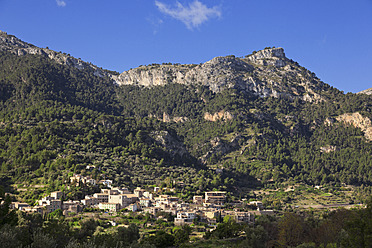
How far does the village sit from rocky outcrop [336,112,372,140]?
100143 millimetres

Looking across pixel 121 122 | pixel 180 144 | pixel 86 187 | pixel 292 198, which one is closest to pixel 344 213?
pixel 292 198

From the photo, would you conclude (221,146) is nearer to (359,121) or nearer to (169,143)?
(169,143)

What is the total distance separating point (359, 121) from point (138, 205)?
444ft

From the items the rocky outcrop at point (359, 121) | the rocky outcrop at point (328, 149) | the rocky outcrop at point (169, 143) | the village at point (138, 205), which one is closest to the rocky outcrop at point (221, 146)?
the rocky outcrop at point (169, 143)

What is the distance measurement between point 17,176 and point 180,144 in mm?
74374

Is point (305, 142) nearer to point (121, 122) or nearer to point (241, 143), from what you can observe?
point (241, 143)

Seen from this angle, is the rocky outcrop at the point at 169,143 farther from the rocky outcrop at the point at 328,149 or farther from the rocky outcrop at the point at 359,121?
the rocky outcrop at the point at 359,121

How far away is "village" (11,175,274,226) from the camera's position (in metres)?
74.9

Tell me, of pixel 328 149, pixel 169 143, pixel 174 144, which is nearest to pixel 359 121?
Answer: pixel 328 149

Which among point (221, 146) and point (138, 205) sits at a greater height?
point (221, 146)

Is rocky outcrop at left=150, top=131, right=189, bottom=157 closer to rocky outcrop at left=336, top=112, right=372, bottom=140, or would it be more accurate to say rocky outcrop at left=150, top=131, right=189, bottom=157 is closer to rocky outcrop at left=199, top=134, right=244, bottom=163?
rocky outcrop at left=199, top=134, right=244, bottom=163

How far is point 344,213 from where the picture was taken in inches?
2581

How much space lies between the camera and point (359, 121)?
174 m

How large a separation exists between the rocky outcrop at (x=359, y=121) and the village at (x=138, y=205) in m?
100
